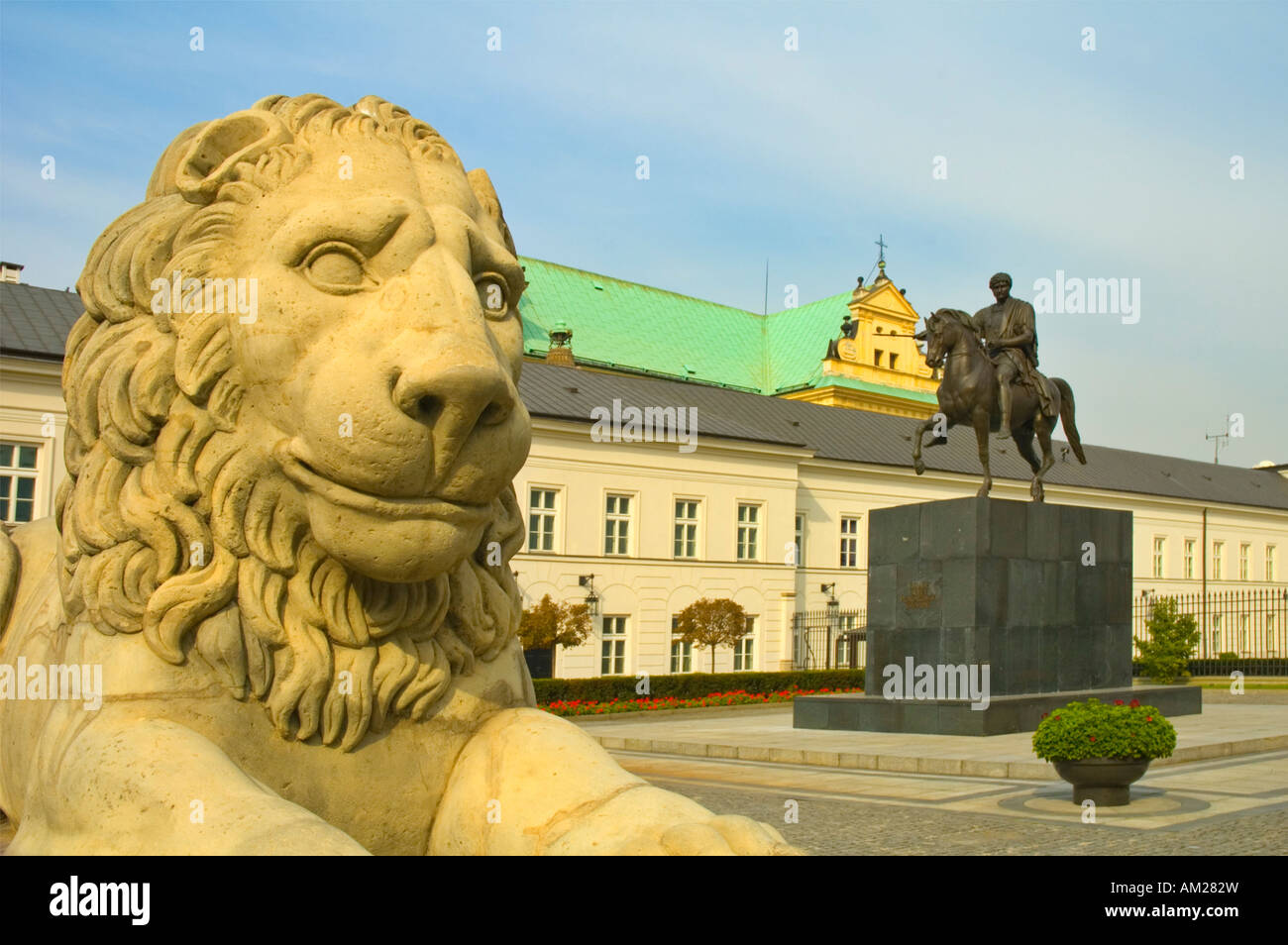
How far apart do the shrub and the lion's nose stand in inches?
331

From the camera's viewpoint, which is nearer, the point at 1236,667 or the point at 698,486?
the point at 1236,667

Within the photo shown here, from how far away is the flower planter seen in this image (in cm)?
975

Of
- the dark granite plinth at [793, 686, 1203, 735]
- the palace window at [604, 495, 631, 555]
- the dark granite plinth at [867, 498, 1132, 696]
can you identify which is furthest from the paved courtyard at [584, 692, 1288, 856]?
the palace window at [604, 495, 631, 555]

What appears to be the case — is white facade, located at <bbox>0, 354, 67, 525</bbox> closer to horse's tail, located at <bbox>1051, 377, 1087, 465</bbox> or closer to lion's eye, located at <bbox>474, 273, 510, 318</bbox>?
horse's tail, located at <bbox>1051, 377, 1087, 465</bbox>

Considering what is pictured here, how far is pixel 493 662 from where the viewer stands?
3.14 meters

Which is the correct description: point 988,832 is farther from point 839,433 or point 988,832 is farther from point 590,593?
point 839,433

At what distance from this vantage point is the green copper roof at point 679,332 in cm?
5634

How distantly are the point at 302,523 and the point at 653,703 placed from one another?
2323 centimetres

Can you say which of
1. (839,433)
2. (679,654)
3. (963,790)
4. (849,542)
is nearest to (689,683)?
(679,654)

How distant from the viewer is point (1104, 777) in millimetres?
9859

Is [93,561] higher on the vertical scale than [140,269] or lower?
lower

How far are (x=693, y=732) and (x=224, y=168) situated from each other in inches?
662
